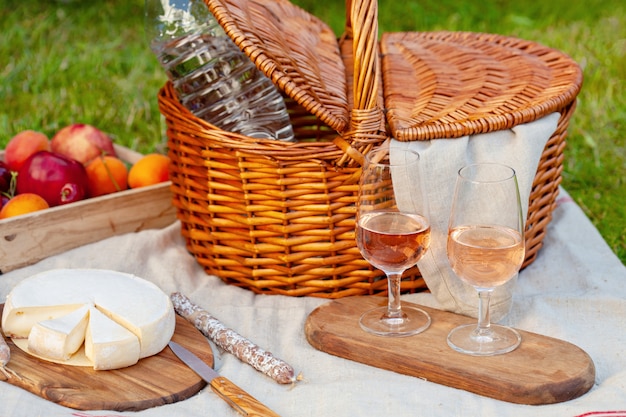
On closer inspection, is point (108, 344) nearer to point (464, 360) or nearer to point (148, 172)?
point (464, 360)

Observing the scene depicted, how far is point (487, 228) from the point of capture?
154 centimetres

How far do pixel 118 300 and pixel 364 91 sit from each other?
0.63 m

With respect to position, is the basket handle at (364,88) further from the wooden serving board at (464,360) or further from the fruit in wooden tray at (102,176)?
the fruit in wooden tray at (102,176)

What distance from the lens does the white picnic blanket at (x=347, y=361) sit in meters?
1.53

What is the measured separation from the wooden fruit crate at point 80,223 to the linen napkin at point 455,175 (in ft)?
2.80

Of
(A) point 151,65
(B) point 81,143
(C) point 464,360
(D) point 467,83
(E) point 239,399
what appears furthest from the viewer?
(A) point 151,65

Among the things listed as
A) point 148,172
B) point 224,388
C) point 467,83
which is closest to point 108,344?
point 224,388

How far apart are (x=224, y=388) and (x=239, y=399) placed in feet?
0.15

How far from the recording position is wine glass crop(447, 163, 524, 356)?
4.93 ft

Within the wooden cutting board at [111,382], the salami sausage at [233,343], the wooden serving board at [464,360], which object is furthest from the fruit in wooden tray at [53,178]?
the wooden serving board at [464,360]

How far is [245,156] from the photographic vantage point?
1840mm

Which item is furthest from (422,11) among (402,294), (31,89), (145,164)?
(402,294)

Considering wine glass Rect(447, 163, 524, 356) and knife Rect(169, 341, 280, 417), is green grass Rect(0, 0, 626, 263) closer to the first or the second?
wine glass Rect(447, 163, 524, 356)

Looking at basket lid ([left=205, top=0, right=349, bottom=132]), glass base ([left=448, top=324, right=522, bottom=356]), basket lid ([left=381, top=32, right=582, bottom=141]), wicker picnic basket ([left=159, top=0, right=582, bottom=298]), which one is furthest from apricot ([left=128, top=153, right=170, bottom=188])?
glass base ([left=448, top=324, right=522, bottom=356])
